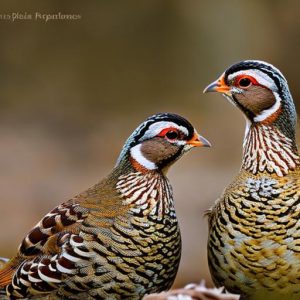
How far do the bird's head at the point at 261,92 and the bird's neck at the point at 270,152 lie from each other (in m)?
0.06

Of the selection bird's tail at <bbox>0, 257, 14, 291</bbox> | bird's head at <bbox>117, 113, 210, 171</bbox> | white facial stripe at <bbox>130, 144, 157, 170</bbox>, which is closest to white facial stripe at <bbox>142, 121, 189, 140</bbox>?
bird's head at <bbox>117, 113, 210, 171</bbox>

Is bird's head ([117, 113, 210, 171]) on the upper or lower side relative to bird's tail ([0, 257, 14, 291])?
upper

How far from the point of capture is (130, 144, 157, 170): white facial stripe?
6.82m

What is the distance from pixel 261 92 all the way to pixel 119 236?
120 cm

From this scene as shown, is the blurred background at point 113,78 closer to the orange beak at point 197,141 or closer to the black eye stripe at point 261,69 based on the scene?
the orange beak at point 197,141

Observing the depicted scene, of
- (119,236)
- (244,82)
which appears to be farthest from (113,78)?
(119,236)

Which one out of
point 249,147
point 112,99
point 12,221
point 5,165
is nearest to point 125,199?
point 249,147

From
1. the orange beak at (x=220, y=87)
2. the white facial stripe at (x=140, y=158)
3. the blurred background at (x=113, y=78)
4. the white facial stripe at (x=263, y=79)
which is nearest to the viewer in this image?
the white facial stripe at (x=263, y=79)

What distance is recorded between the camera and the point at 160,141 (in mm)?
6785

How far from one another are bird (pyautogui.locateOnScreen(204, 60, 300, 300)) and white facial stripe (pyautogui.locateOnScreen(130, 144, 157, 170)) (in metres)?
0.49

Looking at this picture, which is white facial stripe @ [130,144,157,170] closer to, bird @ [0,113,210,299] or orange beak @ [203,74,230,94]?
bird @ [0,113,210,299]

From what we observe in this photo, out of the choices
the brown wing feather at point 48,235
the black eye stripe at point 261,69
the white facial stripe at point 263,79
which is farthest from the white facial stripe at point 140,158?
the white facial stripe at point 263,79

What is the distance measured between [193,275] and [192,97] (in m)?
6.10

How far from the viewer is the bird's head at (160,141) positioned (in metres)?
6.74
